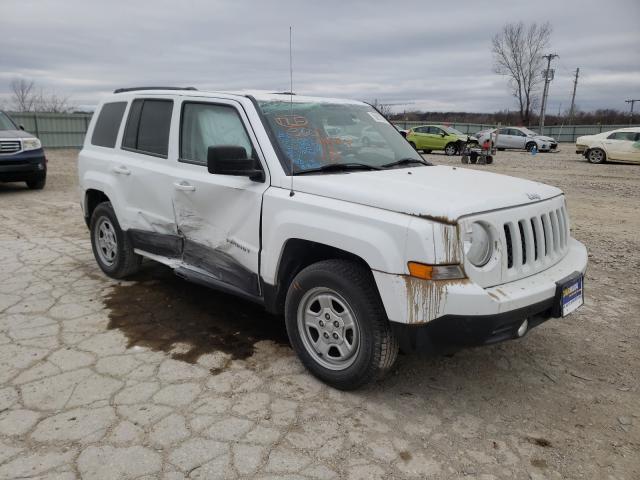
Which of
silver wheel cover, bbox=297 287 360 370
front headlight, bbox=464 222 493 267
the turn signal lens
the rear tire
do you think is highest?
front headlight, bbox=464 222 493 267

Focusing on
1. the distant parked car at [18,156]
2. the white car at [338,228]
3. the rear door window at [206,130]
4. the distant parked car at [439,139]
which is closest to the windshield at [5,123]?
the distant parked car at [18,156]

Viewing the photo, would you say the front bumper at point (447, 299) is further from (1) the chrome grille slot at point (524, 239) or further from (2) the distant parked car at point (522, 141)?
(2) the distant parked car at point (522, 141)

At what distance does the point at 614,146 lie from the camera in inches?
797

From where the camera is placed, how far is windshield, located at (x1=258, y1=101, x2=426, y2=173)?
3.72 meters

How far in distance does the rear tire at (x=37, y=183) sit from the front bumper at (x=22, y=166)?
0.65 feet

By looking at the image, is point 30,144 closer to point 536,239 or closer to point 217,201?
point 217,201

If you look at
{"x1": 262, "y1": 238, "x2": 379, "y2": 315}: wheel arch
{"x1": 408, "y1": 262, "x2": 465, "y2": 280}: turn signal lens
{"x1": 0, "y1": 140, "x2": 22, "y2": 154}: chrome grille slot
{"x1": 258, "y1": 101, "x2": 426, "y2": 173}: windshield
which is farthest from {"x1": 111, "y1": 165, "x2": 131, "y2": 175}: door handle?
{"x1": 0, "y1": 140, "x2": 22, "y2": 154}: chrome grille slot

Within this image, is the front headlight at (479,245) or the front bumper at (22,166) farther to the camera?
the front bumper at (22,166)

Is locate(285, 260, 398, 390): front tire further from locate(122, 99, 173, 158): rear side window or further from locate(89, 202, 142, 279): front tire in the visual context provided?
locate(89, 202, 142, 279): front tire

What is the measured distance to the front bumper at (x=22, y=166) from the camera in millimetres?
10562

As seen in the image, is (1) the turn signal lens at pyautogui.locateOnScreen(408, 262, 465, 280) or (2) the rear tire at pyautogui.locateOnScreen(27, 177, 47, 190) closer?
(1) the turn signal lens at pyautogui.locateOnScreen(408, 262, 465, 280)

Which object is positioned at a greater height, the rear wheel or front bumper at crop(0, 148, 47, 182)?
front bumper at crop(0, 148, 47, 182)

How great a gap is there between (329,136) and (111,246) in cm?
273

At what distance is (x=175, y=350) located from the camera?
3.87m
